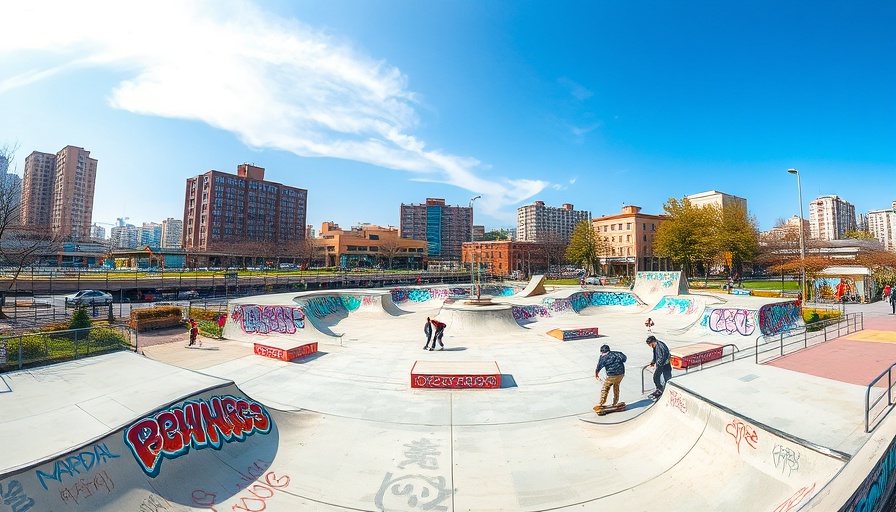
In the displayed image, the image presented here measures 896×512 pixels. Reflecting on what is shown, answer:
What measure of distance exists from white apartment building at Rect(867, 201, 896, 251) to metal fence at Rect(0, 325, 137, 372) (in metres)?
212

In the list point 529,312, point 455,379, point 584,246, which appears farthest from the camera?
point 584,246

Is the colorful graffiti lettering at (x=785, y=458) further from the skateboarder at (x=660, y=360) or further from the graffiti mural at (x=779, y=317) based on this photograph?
the graffiti mural at (x=779, y=317)

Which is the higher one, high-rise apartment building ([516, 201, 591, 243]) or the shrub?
high-rise apartment building ([516, 201, 591, 243])

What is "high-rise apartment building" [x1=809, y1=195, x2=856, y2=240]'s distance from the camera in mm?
142750

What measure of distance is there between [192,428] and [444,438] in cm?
430

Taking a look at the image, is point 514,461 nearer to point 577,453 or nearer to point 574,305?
point 577,453

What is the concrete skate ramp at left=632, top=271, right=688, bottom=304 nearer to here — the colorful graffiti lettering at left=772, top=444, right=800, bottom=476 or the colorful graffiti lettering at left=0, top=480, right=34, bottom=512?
the colorful graffiti lettering at left=772, top=444, right=800, bottom=476

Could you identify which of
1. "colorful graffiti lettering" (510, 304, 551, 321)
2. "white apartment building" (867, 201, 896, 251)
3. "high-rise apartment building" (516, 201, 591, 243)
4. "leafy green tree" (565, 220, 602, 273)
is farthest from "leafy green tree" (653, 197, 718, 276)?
"white apartment building" (867, 201, 896, 251)

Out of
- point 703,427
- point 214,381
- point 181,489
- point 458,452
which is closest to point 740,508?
point 703,427

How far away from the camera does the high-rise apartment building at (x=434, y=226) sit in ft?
497

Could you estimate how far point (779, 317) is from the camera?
58.4 feet

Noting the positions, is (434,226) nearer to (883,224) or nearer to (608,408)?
(608,408)

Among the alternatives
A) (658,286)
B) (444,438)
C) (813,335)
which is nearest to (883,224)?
(658,286)

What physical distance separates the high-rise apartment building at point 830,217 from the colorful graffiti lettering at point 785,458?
620 ft
